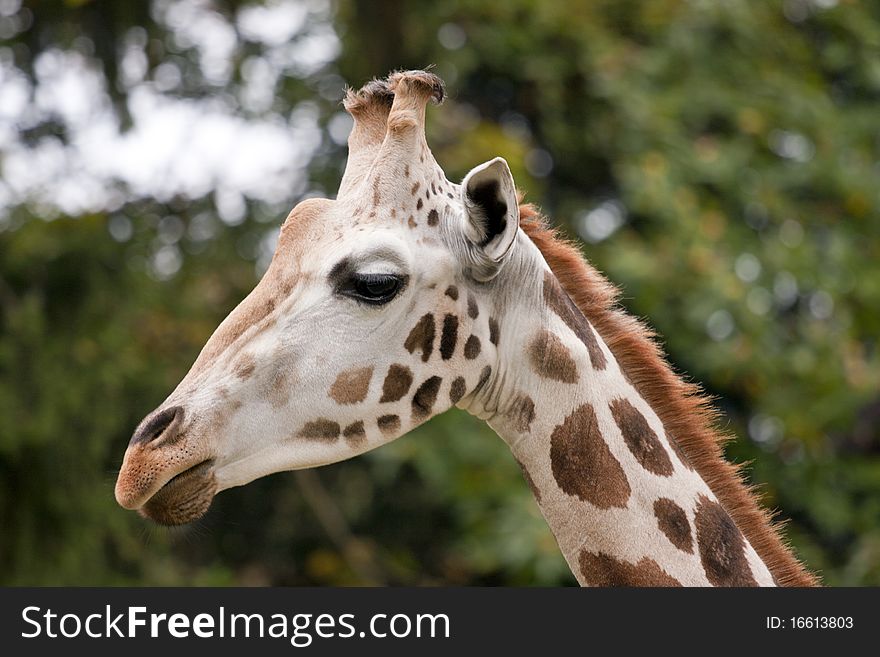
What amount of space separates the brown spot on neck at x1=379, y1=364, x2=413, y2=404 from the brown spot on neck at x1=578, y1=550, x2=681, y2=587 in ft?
2.50

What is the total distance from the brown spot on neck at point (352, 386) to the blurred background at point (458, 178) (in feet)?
16.9

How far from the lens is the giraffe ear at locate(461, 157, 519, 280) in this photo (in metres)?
3.54

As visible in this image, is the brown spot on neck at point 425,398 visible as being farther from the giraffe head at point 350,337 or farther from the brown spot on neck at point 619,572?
the brown spot on neck at point 619,572

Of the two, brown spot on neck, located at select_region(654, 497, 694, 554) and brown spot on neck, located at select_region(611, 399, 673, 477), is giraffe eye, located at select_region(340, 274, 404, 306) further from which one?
brown spot on neck, located at select_region(654, 497, 694, 554)

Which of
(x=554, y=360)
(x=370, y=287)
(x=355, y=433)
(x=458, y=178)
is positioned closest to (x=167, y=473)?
(x=355, y=433)

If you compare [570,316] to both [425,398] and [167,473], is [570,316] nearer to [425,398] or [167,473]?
[425,398]

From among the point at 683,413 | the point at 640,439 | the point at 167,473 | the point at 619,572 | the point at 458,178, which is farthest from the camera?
the point at 458,178

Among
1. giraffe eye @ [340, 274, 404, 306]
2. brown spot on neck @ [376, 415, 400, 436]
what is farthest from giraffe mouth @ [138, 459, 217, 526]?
giraffe eye @ [340, 274, 404, 306]

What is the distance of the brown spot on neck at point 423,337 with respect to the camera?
354 cm

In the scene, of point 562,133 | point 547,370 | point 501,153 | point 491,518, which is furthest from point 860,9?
point 547,370

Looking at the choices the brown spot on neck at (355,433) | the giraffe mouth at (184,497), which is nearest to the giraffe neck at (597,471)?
the brown spot on neck at (355,433)

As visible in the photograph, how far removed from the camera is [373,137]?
152 inches

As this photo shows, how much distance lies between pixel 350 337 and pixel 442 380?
1.11 ft

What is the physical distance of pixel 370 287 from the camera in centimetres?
347
